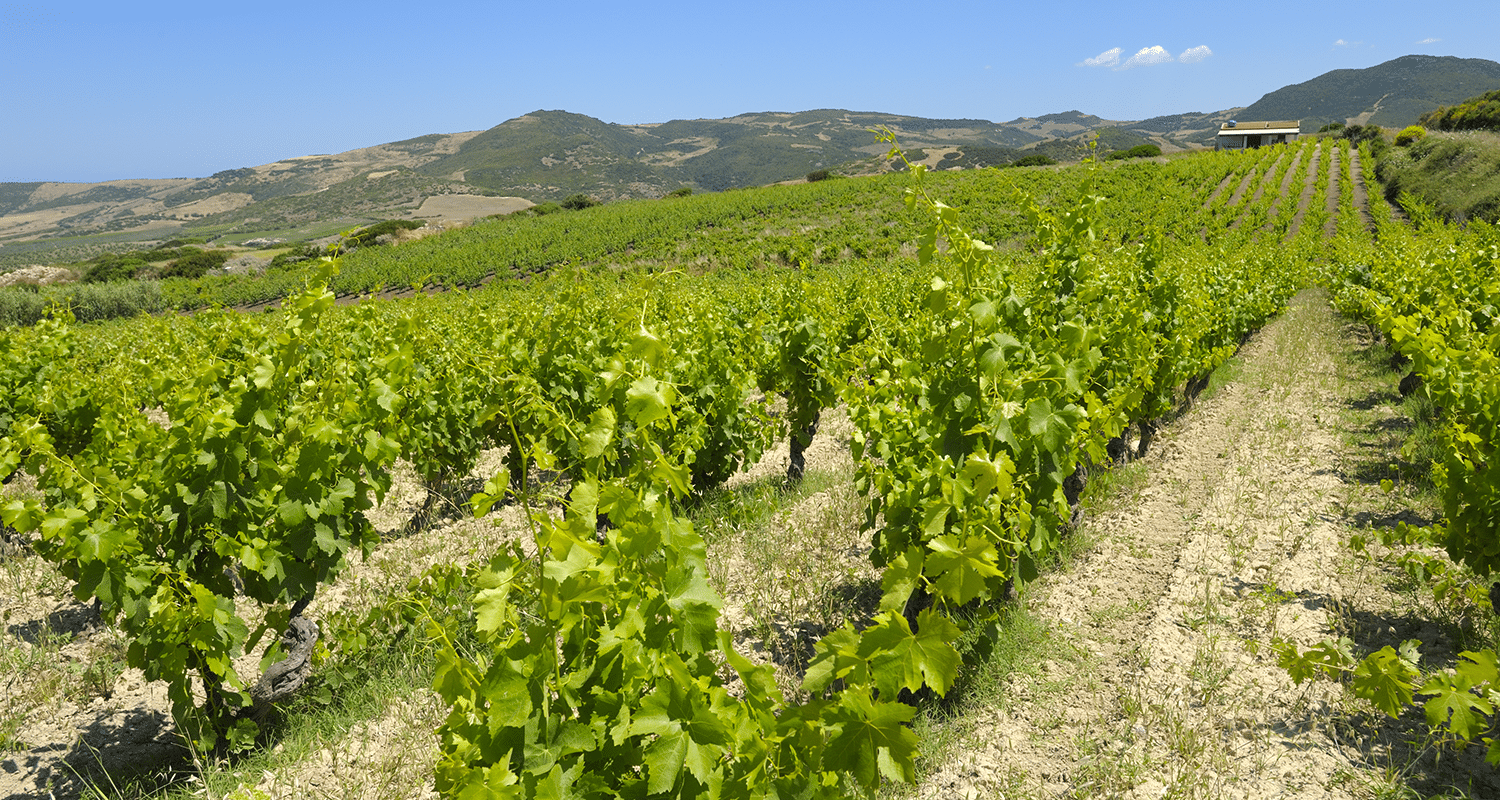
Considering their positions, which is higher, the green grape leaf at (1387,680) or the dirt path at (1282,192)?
the dirt path at (1282,192)

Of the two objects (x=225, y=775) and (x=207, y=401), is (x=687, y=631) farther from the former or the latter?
(x=207, y=401)

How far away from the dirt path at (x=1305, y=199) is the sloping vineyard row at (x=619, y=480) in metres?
27.0

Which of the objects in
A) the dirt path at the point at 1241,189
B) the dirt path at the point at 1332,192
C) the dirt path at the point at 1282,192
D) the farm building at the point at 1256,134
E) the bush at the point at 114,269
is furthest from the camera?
the farm building at the point at 1256,134

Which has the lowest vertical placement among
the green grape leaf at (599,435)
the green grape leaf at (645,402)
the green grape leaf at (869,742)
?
the green grape leaf at (869,742)

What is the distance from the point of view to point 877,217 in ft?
123

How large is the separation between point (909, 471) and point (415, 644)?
3188 millimetres

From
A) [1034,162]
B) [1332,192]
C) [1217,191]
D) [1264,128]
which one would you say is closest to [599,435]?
[1332,192]

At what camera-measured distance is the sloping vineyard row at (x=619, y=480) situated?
5.48ft

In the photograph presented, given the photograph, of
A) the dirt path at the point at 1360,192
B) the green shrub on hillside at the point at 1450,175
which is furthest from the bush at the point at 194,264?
the green shrub on hillside at the point at 1450,175

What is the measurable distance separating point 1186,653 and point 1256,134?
9490cm

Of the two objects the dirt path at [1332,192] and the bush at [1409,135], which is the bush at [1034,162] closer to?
the dirt path at [1332,192]

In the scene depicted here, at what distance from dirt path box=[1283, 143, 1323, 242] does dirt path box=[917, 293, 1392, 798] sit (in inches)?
1000

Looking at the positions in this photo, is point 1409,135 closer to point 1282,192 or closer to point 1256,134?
point 1282,192

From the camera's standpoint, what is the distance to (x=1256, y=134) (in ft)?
248
